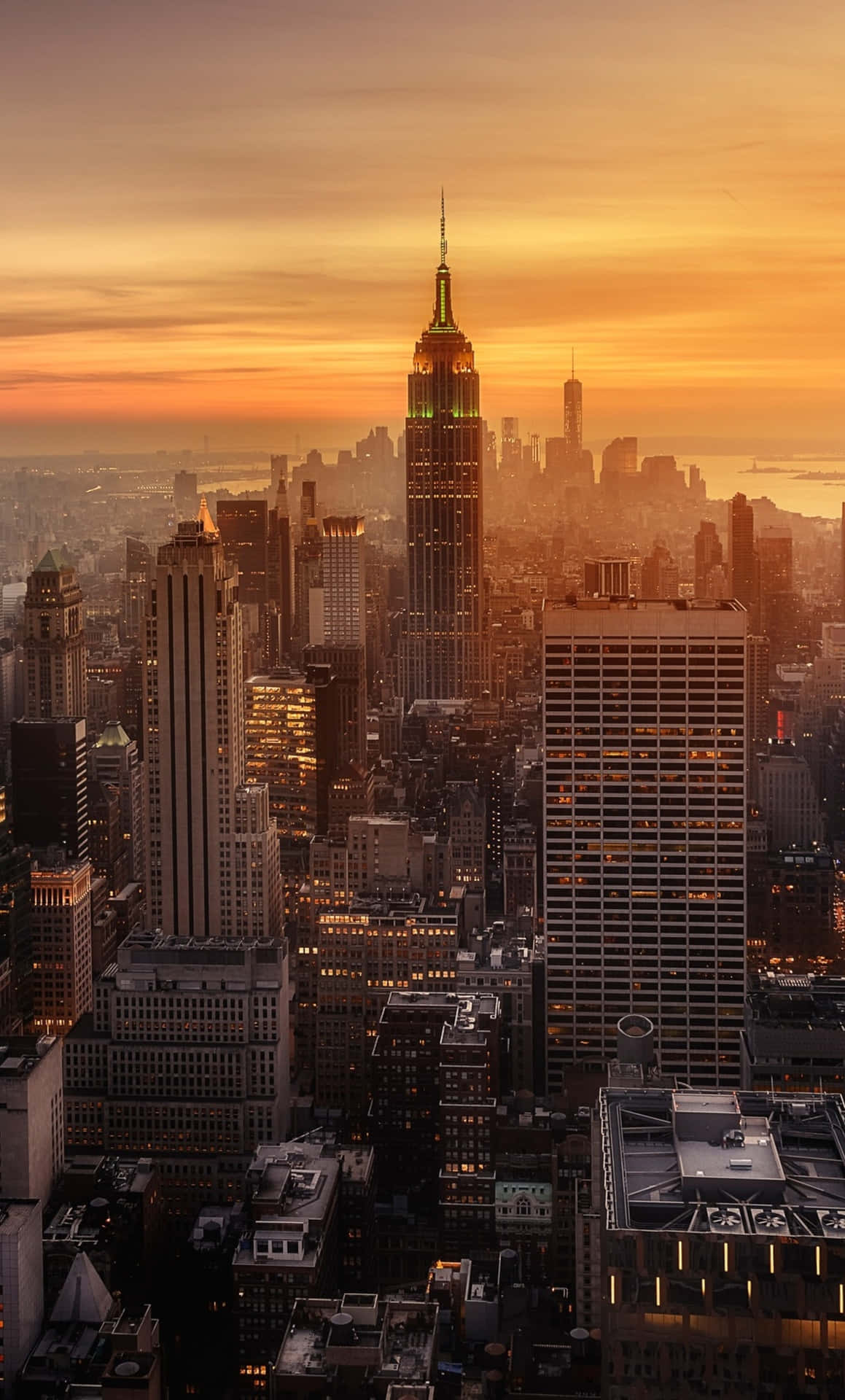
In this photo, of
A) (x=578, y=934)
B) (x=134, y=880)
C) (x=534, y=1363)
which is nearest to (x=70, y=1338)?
(x=534, y=1363)

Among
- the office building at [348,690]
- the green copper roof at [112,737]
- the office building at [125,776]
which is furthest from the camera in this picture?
the office building at [348,690]

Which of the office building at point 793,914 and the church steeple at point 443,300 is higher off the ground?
the church steeple at point 443,300

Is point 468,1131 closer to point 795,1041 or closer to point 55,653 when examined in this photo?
point 795,1041

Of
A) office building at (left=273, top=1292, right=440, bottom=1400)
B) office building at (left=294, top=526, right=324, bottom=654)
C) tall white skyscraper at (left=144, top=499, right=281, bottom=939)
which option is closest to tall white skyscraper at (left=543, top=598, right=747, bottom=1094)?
tall white skyscraper at (left=144, top=499, right=281, bottom=939)

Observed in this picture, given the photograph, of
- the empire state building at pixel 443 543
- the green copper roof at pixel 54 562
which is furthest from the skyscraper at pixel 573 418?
the empire state building at pixel 443 543

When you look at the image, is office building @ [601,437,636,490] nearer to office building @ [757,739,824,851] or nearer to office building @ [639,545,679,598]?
office building @ [639,545,679,598]

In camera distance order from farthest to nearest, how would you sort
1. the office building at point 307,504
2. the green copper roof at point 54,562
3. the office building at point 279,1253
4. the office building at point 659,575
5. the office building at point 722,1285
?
the office building at point 307,504, the green copper roof at point 54,562, the office building at point 659,575, the office building at point 279,1253, the office building at point 722,1285

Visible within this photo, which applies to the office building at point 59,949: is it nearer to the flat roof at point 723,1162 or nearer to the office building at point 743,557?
the office building at point 743,557
